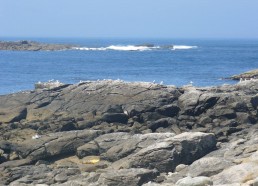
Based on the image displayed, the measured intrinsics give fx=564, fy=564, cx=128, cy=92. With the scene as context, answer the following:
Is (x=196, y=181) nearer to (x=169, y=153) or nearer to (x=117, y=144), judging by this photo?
(x=169, y=153)

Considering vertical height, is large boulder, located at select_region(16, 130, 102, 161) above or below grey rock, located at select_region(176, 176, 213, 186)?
below

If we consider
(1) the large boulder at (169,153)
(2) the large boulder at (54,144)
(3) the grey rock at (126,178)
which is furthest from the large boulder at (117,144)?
(3) the grey rock at (126,178)

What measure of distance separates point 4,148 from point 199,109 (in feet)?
44.0

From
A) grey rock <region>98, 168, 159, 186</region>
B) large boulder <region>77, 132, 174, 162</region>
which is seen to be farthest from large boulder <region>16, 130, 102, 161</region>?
grey rock <region>98, 168, 159, 186</region>

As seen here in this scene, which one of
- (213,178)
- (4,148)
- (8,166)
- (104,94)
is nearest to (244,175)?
(213,178)

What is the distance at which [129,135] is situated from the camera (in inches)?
1258

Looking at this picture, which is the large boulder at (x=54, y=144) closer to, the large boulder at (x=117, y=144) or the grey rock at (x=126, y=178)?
the large boulder at (x=117, y=144)

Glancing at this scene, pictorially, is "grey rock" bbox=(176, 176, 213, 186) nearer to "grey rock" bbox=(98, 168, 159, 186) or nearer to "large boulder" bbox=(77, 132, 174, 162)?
"grey rock" bbox=(98, 168, 159, 186)

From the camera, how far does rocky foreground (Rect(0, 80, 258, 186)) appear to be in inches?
963

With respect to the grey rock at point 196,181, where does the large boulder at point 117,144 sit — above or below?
below

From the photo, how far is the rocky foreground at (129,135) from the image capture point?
963 inches

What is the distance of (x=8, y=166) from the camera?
2947 centimetres

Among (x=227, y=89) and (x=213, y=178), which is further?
(x=227, y=89)

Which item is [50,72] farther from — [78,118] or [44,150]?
[44,150]
